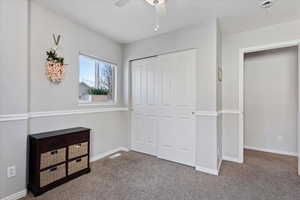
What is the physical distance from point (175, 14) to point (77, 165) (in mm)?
2707

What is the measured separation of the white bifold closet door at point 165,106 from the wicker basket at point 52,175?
1.67 m

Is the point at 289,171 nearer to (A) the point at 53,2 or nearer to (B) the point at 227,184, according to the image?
(B) the point at 227,184

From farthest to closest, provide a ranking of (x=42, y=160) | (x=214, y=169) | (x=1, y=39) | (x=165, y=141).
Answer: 1. (x=165, y=141)
2. (x=214, y=169)
3. (x=42, y=160)
4. (x=1, y=39)

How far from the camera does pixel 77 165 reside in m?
2.39

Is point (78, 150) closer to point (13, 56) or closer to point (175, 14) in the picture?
point (13, 56)

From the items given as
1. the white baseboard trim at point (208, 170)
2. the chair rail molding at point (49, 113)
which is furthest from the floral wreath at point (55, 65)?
the white baseboard trim at point (208, 170)

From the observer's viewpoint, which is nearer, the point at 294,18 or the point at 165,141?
the point at 294,18

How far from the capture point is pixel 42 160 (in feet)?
6.48

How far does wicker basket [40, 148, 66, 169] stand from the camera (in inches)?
78.2

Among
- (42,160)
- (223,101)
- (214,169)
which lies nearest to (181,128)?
(214,169)

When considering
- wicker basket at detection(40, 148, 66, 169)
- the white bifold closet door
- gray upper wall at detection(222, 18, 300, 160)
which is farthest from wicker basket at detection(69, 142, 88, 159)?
gray upper wall at detection(222, 18, 300, 160)

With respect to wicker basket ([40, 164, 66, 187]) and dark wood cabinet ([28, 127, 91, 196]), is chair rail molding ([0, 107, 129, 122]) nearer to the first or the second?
dark wood cabinet ([28, 127, 91, 196])

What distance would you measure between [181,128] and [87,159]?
1.69 meters

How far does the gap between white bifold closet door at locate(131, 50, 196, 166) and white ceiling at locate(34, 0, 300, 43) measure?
0.63 metres
